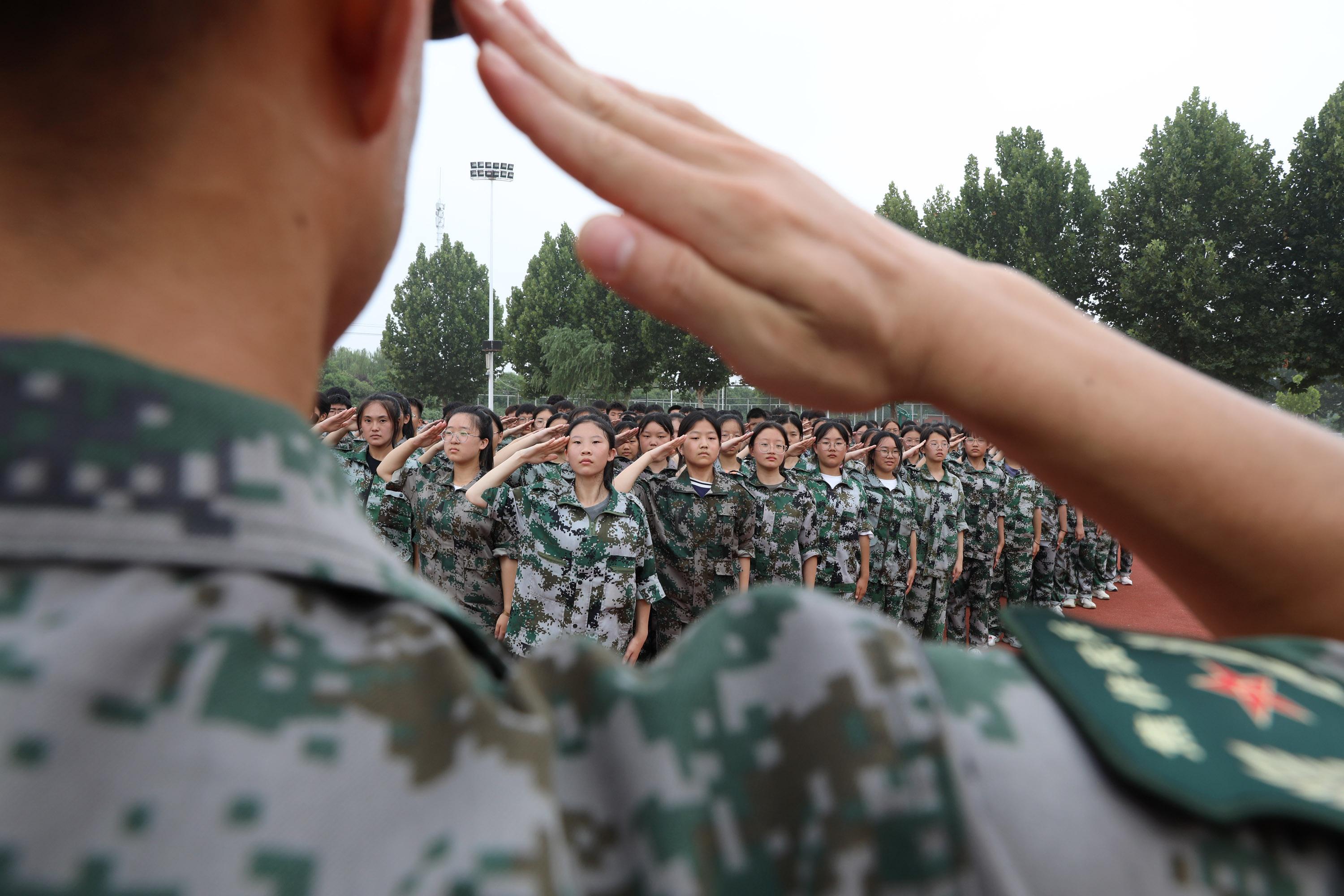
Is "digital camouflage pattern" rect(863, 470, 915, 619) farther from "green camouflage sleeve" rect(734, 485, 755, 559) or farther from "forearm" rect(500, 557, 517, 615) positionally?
"forearm" rect(500, 557, 517, 615)

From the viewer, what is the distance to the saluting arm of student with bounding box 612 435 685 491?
560cm

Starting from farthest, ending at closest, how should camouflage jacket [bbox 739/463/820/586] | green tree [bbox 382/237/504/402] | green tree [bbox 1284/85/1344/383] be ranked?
green tree [bbox 382/237/504/402] → green tree [bbox 1284/85/1344/383] → camouflage jacket [bbox 739/463/820/586]

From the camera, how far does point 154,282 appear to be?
0.49 m

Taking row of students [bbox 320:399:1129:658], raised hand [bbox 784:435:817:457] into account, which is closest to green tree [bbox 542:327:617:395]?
row of students [bbox 320:399:1129:658]

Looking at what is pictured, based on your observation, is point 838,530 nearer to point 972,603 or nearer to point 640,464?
point 640,464

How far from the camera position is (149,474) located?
45cm

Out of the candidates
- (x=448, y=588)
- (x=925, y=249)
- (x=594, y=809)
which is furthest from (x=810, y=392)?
(x=448, y=588)

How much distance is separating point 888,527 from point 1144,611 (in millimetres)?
4824

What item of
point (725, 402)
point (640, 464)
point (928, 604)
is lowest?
point (928, 604)

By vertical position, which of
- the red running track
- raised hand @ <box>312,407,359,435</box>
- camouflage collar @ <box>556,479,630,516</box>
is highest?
raised hand @ <box>312,407,359,435</box>

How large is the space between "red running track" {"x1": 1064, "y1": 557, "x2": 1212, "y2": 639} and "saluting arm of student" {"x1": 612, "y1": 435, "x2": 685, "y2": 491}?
5.22 meters

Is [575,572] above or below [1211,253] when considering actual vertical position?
below

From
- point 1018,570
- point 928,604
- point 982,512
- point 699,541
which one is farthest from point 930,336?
point 1018,570

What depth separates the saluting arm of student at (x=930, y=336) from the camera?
697mm
